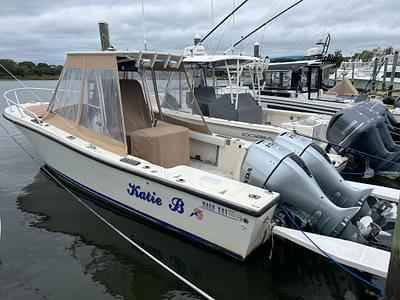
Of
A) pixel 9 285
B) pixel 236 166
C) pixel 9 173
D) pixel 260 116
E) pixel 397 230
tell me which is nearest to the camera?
pixel 397 230

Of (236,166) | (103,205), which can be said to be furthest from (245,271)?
(103,205)

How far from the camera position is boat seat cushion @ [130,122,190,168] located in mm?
4430

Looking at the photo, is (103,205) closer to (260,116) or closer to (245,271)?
(245,271)

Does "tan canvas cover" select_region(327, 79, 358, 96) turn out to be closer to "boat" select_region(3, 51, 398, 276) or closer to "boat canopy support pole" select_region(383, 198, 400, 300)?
"boat" select_region(3, 51, 398, 276)

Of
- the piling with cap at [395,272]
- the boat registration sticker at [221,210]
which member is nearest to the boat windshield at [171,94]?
the boat registration sticker at [221,210]

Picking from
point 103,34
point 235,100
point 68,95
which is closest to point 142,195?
point 68,95

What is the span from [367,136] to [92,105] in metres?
4.65

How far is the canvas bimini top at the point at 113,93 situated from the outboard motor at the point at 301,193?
1.90 meters

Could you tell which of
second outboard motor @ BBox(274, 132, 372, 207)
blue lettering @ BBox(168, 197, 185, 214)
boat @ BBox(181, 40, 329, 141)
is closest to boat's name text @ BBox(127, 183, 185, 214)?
blue lettering @ BBox(168, 197, 185, 214)

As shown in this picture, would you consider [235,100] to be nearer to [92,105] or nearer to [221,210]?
[92,105]

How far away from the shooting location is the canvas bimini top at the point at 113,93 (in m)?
4.29

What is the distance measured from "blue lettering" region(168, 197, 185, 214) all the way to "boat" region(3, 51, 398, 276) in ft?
0.04

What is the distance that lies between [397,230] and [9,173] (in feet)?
23.0

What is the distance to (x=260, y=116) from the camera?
26.5ft
